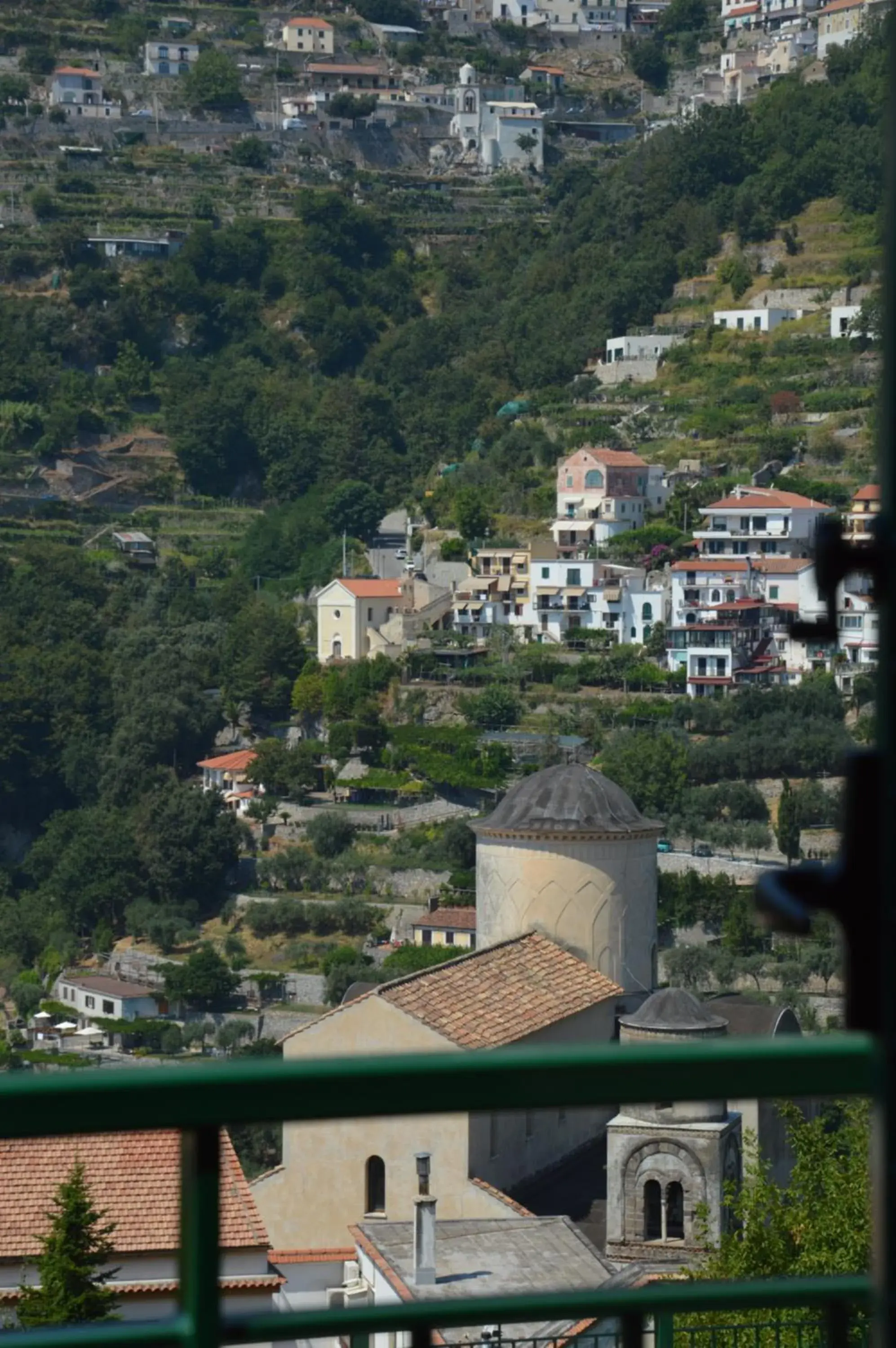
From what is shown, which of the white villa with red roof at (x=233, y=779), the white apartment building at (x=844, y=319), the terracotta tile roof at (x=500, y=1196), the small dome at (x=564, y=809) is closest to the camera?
the terracotta tile roof at (x=500, y=1196)

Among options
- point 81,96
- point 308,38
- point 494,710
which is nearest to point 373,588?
point 494,710

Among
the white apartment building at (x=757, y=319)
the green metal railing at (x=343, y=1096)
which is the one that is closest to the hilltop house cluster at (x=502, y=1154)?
the green metal railing at (x=343, y=1096)

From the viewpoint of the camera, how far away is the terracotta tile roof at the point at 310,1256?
10453 mm

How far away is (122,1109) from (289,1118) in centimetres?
10

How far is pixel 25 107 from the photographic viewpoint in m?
64.0

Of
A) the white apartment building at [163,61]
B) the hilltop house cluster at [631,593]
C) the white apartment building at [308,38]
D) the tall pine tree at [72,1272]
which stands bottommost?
the tall pine tree at [72,1272]

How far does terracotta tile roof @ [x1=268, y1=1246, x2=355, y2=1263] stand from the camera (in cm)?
1045

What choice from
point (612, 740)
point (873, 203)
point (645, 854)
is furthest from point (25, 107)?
point (645, 854)

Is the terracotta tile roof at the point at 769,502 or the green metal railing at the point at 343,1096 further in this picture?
the terracotta tile roof at the point at 769,502

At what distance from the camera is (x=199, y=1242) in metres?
1.59

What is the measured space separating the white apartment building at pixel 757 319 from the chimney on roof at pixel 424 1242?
43.8 metres

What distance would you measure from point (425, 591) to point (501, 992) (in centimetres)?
3341

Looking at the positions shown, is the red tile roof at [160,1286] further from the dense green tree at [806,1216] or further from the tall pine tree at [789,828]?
the tall pine tree at [789,828]

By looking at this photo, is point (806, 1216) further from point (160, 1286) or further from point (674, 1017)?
point (674, 1017)
